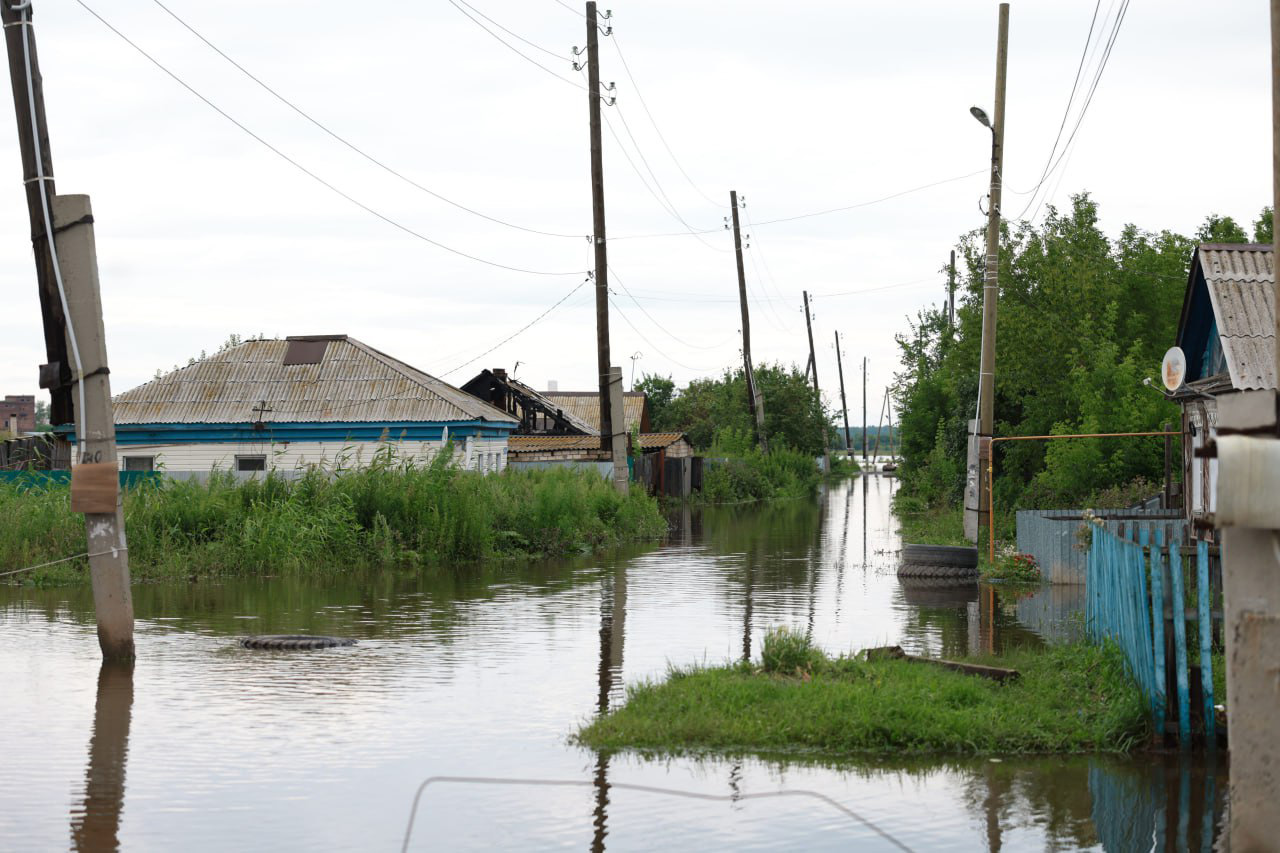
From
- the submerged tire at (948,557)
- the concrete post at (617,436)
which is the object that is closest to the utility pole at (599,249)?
the concrete post at (617,436)

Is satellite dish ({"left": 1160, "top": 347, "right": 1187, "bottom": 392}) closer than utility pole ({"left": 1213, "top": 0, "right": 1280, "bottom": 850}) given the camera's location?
No

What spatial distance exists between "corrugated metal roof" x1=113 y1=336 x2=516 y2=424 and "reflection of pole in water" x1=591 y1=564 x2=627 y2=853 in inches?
481

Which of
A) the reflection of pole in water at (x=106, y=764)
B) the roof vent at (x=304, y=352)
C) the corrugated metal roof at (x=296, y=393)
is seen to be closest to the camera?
the reflection of pole in water at (x=106, y=764)

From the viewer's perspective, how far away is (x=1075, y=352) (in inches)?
1151

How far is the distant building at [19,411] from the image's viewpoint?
102 meters

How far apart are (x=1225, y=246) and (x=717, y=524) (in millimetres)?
18995

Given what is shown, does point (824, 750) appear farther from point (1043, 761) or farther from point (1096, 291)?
point (1096, 291)

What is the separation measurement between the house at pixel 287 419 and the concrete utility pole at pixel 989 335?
14.1 meters

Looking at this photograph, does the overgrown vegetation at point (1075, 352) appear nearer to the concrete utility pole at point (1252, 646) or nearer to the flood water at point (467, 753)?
the flood water at point (467, 753)

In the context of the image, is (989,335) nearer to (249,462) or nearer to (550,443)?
(249,462)

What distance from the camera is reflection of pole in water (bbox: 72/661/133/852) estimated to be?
7582mm

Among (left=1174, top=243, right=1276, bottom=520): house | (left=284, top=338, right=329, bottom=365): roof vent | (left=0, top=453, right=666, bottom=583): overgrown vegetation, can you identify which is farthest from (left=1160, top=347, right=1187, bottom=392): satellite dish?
(left=284, top=338, right=329, bottom=365): roof vent

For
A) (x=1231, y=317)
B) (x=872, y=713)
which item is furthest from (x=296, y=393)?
(x=872, y=713)

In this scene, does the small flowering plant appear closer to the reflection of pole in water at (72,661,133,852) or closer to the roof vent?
the reflection of pole in water at (72,661,133,852)
